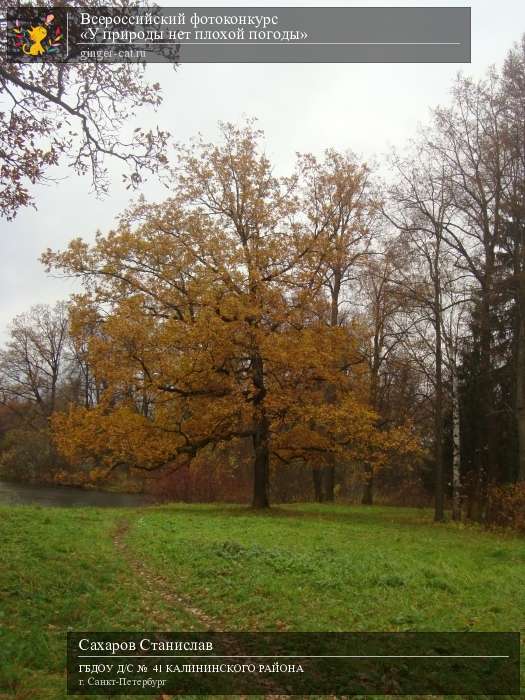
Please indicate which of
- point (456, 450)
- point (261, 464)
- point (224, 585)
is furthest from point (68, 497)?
point (224, 585)

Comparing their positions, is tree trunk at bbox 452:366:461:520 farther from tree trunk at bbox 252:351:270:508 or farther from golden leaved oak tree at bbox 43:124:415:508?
tree trunk at bbox 252:351:270:508

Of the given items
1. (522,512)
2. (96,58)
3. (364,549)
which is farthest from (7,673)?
(522,512)

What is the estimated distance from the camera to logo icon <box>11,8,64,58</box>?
24.6 ft

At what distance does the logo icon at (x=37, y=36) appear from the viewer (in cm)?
751

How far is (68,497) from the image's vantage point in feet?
99.7

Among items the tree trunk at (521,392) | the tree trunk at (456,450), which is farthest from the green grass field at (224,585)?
the tree trunk at (456,450)

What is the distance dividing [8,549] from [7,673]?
4978 millimetres

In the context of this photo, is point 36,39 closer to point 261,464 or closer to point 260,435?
point 260,435

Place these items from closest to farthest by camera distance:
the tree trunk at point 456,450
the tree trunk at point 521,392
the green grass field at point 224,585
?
1. the green grass field at point 224,585
2. the tree trunk at point 521,392
3. the tree trunk at point 456,450

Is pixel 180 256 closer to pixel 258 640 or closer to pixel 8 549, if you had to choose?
pixel 8 549

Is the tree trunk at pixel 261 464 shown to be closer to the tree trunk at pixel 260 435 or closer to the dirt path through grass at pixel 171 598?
the tree trunk at pixel 260 435

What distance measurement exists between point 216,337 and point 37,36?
34.6 ft

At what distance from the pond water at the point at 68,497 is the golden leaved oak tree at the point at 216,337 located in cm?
891

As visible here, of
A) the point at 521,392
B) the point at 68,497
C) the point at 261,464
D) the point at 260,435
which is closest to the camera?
the point at 521,392
